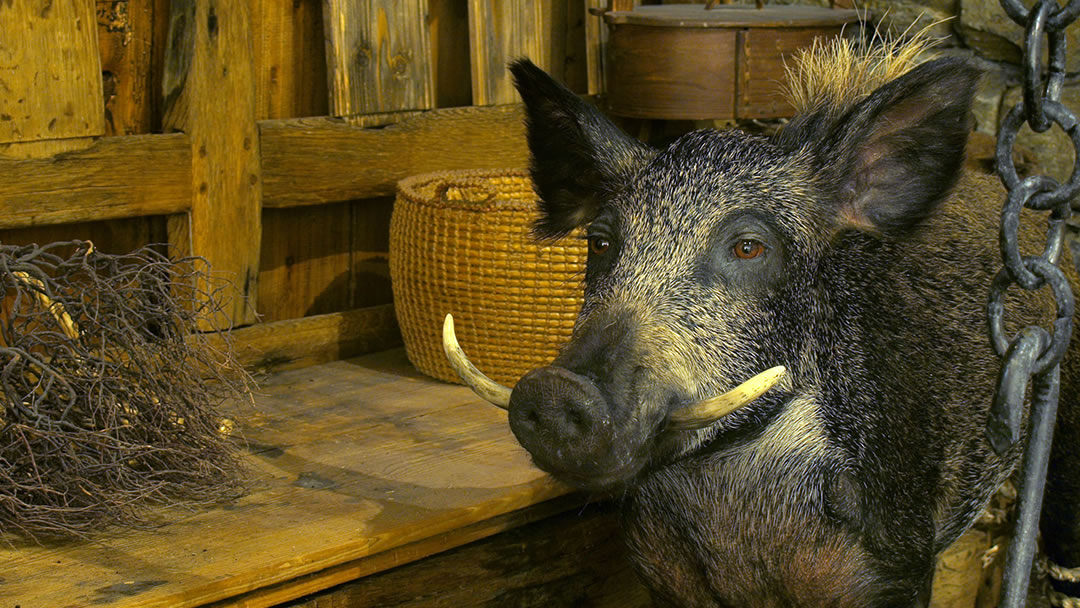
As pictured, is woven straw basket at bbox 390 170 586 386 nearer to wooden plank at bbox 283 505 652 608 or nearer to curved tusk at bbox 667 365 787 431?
wooden plank at bbox 283 505 652 608

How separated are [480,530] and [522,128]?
1638mm

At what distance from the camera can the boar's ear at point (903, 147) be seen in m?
1.72

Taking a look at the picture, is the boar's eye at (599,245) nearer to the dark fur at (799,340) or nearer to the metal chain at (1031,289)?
the dark fur at (799,340)

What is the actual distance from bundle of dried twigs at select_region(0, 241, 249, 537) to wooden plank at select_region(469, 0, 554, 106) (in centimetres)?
134

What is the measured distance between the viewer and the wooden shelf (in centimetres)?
198

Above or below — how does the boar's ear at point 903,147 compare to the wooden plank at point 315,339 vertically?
above

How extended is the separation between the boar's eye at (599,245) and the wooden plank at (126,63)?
1.57 meters

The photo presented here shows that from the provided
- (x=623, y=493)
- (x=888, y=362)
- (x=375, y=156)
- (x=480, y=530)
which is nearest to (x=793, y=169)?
(x=888, y=362)

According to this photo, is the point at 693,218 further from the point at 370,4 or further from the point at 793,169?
the point at 370,4

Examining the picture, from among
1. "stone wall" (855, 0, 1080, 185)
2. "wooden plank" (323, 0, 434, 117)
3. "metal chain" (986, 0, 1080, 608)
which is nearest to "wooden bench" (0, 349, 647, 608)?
"wooden plank" (323, 0, 434, 117)

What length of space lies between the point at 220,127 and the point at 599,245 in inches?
58.2

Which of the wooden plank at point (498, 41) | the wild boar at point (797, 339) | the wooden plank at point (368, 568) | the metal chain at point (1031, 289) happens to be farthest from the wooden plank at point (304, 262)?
the metal chain at point (1031, 289)

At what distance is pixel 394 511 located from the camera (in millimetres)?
2289

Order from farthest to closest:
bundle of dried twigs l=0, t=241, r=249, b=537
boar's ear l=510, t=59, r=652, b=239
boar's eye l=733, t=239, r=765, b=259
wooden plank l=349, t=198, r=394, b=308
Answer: wooden plank l=349, t=198, r=394, b=308 → bundle of dried twigs l=0, t=241, r=249, b=537 → boar's ear l=510, t=59, r=652, b=239 → boar's eye l=733, t=239, r=765, b=259
